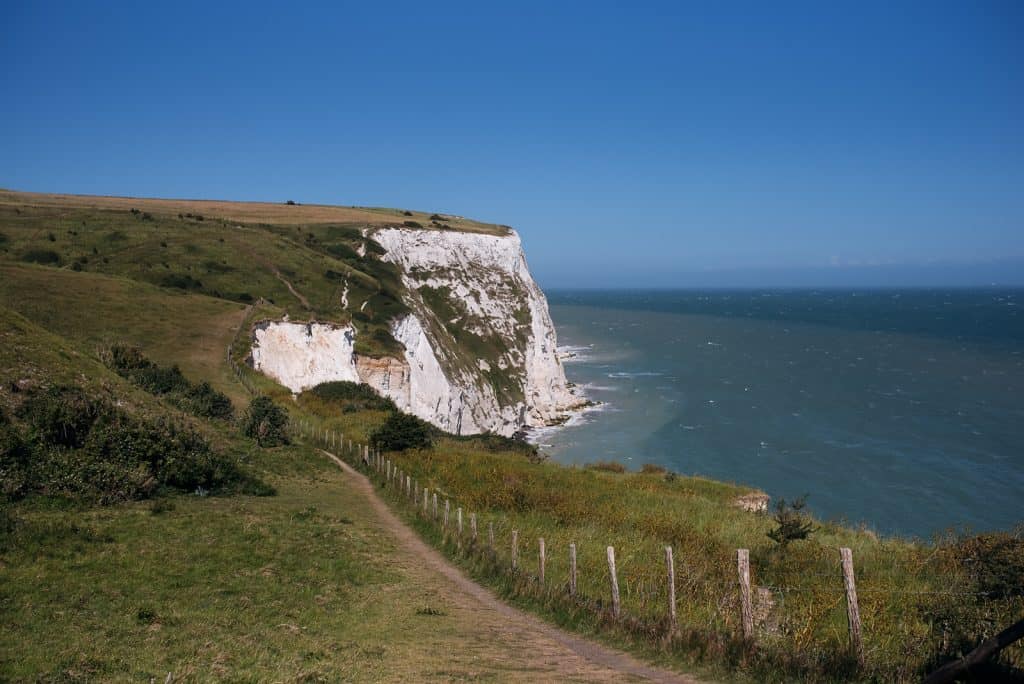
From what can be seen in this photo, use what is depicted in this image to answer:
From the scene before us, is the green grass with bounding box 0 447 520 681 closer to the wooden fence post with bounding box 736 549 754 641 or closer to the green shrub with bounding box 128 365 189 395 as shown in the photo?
the wooden fence post with bounding box 736 549 754 641

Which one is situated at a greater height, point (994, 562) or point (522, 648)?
point (994, 562)

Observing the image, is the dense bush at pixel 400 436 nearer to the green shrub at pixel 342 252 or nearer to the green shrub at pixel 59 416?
the green shrub at pixel 59 416

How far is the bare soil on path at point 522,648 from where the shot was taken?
30.2 feet

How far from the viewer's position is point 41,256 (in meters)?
56.3

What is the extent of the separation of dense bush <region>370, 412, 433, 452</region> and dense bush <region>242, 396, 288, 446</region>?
13.8 feet

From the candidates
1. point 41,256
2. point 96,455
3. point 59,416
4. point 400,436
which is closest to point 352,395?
point 400,436

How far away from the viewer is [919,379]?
92000 millimetres

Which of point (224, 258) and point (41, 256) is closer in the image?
point (41, 256)

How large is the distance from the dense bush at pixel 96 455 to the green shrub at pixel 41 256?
46.0m

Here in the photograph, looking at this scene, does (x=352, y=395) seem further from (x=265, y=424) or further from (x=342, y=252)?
(x=342, y=252)

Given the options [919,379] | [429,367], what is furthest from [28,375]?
[919,379]

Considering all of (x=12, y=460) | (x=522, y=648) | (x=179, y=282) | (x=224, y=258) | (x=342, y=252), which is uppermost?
(x=342, y=252)

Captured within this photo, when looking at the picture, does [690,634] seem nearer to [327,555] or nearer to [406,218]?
[327,555]

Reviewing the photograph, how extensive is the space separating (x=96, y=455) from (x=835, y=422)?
6947 centimetres
